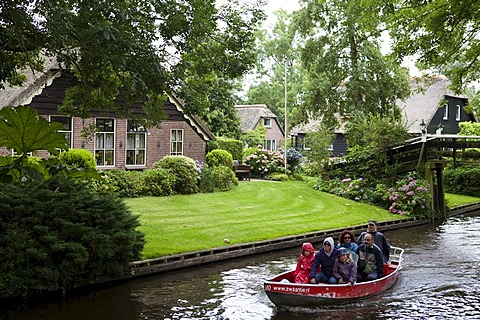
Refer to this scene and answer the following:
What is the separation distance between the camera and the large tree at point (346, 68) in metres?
38.5

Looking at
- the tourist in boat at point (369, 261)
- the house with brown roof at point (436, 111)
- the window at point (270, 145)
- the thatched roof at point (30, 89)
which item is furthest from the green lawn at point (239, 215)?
the window at point (270, 145)

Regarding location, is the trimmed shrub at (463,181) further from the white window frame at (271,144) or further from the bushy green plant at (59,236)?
the bushy green plant at (59,236)

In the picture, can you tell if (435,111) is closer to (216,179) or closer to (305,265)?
(216,179)

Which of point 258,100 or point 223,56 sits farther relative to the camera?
point 258,100

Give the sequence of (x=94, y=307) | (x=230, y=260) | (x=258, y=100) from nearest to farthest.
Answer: (x=94, y=307)
(x=230, y=260)
(x=258, y=100)

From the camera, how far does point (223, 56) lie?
1697cm

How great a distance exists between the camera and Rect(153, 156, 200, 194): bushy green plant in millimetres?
26766

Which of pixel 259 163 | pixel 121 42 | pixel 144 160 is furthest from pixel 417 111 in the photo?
pixel 121 42

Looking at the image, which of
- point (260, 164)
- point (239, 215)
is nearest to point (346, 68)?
point (260, 164)

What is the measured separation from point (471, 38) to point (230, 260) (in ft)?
37.5

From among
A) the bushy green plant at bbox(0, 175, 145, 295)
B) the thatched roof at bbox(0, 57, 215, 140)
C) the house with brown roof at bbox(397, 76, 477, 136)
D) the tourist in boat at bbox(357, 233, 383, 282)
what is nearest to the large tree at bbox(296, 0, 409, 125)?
the house with brown roof at bbox(397, 76, 477, 136)

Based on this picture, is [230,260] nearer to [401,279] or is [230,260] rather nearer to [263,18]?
[401,279]

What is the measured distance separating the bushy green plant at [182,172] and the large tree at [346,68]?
51.3 feet

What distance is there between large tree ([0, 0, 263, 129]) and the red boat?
5.51m
